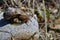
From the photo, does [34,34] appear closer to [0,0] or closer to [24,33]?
[24,33]

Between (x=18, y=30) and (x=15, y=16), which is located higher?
(x=15, y=16)

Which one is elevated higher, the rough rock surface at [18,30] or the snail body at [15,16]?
the snail body at [15,16]

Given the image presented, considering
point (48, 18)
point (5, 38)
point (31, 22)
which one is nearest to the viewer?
point (5, 38)

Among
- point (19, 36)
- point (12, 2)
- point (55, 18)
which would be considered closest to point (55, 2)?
point (55, 18)

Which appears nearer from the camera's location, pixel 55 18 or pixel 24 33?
pixel 24 33

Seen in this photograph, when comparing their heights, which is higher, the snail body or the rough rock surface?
the snail body

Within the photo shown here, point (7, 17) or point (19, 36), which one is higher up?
point (7, 17)

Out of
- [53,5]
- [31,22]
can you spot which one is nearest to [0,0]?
[53,5]

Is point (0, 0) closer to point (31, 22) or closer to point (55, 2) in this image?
point (55, 2)

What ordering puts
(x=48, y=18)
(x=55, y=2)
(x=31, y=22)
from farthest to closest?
(x=55, y=2) → (x=48, y=18) → (x=31, y=22)
